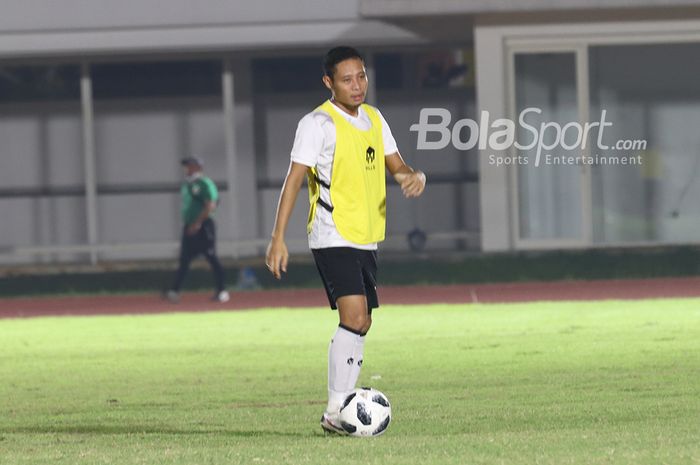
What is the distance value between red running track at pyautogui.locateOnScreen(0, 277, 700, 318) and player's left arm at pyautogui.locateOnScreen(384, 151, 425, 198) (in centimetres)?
1253

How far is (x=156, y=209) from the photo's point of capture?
29.6m

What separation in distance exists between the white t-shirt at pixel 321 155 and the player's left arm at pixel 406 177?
31cm

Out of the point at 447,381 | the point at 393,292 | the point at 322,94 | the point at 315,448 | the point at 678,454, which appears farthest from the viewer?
the point at 322,94

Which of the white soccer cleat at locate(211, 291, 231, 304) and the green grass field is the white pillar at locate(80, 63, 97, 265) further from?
the green grass field

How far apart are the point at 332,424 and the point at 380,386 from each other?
3366 mm

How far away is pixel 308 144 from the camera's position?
8.94 m

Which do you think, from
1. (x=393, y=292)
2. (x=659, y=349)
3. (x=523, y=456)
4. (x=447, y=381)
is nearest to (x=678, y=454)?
(x=523, y=456)

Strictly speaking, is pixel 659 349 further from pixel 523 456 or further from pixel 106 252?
pixel 106 252

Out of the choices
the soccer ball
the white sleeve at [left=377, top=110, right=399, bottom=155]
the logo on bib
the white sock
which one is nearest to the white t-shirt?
the logo on bib

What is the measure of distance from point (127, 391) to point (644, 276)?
1400cm

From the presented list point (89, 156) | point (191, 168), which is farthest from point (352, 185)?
point (89, 156)

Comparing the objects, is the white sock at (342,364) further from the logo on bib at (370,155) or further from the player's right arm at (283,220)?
the logo on bib at (370,155)

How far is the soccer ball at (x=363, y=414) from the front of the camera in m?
8.91

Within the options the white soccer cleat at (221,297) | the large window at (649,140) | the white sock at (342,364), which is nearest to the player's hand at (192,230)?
the white soccer cleat at (221,297)
